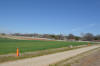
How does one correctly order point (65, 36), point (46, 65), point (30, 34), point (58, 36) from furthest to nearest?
1. point (30, 34)
2. point (65, 36)
3. point (58, 36)
4. point (46, 65)

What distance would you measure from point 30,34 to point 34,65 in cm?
17502

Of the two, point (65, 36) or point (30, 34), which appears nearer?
point (65, 36)

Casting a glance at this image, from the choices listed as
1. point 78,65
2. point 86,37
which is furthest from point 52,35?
point 78,65

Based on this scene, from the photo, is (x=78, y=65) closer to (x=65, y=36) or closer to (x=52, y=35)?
(x=52, y=35)

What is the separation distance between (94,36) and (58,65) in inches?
5983

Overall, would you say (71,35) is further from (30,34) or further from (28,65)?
(28,65)

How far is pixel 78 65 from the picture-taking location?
1084cm

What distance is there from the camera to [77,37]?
15288 centimetres

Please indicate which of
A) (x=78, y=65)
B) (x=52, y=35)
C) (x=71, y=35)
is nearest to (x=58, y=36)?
(x=52, y=35)

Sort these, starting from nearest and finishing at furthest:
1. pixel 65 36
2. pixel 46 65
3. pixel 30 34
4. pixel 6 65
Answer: pixel 6 65 → pixel 46 65 → pixel 65 36 → pixel 30 34

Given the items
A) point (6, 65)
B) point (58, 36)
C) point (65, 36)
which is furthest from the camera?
point (65, 36)

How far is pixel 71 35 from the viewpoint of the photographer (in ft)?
523

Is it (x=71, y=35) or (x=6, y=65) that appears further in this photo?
(x=71, y=35)

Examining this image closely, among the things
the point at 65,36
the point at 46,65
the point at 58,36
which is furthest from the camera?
the point at 65,36
